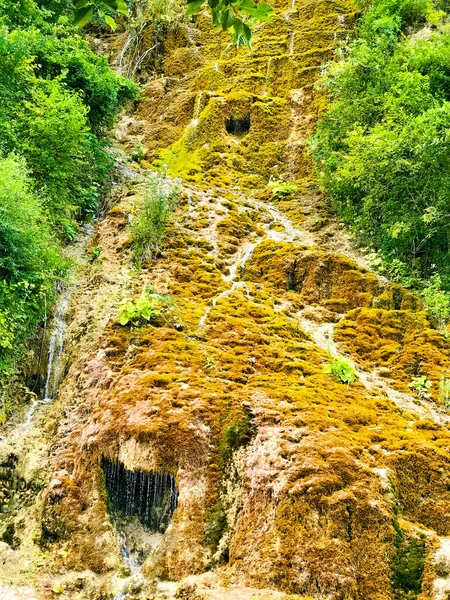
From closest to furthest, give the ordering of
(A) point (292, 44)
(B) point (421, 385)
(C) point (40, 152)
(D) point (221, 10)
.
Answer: (D) point (221, 10) → (B) point (421, 385) → (C) point (40, 152) → (A) point (292, 44)

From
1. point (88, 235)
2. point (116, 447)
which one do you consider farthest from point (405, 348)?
point (88, 235)

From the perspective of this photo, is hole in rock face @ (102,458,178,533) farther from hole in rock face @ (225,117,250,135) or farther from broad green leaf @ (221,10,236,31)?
hole in rock face @ (225,117,250,135)

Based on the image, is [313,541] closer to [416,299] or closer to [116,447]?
[116,447]

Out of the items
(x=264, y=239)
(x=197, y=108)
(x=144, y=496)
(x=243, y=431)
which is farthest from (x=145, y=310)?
(x=197, y=108)

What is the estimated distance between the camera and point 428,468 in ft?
22.4

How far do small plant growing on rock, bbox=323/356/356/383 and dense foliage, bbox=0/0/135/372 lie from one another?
5587 mm

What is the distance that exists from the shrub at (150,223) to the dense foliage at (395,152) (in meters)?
5.01

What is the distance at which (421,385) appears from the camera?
932 cm

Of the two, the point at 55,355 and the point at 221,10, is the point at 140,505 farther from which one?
the point at 221,10

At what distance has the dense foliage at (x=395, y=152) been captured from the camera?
39.3ft

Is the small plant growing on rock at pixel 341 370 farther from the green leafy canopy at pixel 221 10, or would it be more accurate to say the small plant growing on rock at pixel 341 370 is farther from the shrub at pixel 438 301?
the green leafy canopy at pixel 221 10

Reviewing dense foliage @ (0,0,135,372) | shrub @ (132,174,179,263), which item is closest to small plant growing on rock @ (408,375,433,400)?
shrub @ (132,174,179,263)

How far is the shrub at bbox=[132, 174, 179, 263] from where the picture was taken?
12.7 meters

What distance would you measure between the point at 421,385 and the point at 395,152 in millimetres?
6077
